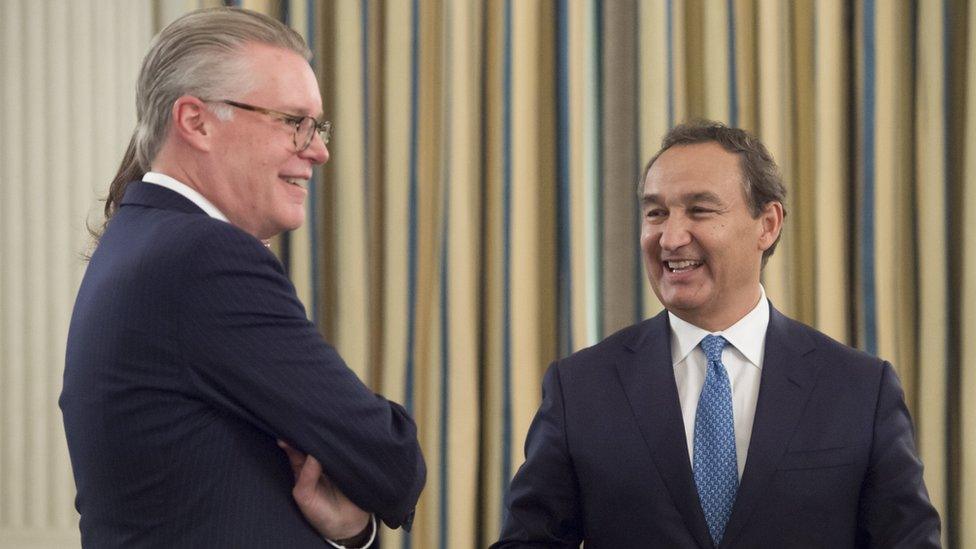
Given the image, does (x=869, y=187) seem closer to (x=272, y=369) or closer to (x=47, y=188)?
(x=272, y=369)

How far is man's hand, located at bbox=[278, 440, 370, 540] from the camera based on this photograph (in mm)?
1342

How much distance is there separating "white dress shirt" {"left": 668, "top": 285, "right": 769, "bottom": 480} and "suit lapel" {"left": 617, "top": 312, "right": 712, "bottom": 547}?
3 cm

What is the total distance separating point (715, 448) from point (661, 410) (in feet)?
0.37

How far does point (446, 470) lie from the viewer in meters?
2.82

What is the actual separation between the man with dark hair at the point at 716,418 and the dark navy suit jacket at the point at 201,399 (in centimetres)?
66

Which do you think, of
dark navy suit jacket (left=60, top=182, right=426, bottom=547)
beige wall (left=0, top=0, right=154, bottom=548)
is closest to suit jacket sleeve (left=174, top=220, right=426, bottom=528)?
dark navy suit jacket (left=60, top=182, right=426, bottom=547)

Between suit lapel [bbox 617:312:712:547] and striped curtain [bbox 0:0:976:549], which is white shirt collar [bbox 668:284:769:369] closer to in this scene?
suit lapel [bbox 617:312:712:547]

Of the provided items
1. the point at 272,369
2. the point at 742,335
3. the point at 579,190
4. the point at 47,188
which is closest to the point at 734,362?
the point at 742,335

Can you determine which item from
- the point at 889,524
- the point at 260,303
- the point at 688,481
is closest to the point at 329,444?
the point at 260,303

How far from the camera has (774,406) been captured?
6.27 feet

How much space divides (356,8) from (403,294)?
74cm

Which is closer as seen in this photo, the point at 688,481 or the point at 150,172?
the point at 150,172

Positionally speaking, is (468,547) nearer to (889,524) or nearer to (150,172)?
(889,524)

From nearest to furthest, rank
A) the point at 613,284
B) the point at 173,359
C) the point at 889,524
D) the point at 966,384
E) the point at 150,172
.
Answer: the point at 173,359
the point at 150,172
the point at 889,524
the point at 966,384
the point at 613,284
